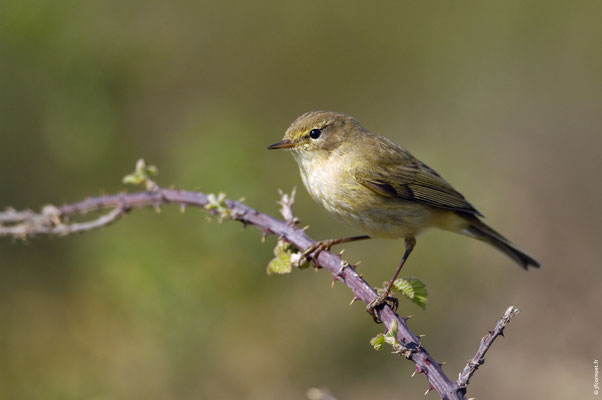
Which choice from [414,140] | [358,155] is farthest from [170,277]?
[414,140]

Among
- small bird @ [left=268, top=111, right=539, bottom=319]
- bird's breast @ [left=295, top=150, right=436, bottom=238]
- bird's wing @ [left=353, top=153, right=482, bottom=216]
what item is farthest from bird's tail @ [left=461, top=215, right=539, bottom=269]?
bird's breast @ [left=295, top=150, right=436, bottom=238]

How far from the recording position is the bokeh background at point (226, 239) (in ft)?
17.6

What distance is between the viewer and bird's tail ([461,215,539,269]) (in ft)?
14.8

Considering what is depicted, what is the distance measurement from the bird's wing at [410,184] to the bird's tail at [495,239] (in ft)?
0.69

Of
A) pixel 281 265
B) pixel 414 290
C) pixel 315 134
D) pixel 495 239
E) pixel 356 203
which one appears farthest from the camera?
pixel 495 239

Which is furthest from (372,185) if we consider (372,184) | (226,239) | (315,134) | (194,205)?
(226,239)

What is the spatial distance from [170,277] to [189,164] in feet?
3.88

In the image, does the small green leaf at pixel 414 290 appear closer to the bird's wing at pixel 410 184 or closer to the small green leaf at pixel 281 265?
the small green leaf at pixel 281 265

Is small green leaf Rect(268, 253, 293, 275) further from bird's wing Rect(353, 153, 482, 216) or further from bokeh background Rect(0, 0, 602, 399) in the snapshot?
bokeh background Rect(0, 0, 602, 399)

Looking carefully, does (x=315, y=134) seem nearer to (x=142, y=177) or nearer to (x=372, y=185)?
(x=372, y=185)

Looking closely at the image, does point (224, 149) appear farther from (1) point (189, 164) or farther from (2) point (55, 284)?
(2) point (55, 284)

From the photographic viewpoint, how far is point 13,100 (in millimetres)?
5930

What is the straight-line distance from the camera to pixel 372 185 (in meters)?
4.03

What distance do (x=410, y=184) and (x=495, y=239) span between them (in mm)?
895
